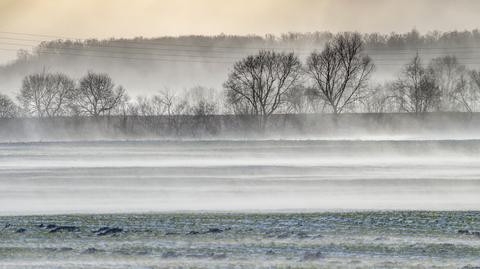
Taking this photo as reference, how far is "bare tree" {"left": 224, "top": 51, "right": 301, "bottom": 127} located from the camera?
93.6 meters

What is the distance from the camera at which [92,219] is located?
79.2 ft

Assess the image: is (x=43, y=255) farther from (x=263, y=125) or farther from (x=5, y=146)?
(x=263, y=125)

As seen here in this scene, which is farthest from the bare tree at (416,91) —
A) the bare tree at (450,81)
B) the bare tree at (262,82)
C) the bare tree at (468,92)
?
the bare tree at (262,82)

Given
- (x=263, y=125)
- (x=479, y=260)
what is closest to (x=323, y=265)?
(x=479, y=260)

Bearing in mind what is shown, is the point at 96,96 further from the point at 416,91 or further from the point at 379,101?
the point at 416,91

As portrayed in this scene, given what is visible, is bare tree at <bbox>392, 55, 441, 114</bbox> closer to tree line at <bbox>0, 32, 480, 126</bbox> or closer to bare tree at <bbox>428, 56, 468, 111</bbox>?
tree line at <bbox>0, 32, 480, 126</bbox>

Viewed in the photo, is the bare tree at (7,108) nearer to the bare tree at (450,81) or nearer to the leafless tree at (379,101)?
the leafless tree at (379,101)

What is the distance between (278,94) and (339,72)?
879cm

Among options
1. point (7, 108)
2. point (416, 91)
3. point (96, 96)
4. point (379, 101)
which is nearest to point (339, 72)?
point (379, 101)

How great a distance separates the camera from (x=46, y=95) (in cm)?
10025

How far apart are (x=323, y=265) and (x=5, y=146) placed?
50.8 meters

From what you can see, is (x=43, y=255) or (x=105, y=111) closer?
(x=43, y=255)

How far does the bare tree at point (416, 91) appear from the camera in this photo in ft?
318

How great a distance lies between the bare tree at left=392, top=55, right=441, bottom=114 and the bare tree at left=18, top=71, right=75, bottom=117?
33.5m
